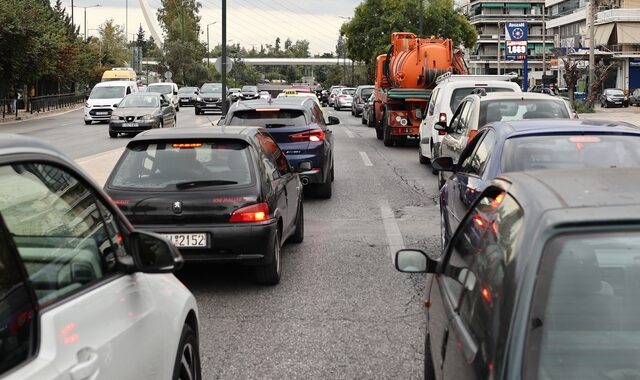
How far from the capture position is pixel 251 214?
25.3 ft

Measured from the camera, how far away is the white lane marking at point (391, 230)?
32.9 ft

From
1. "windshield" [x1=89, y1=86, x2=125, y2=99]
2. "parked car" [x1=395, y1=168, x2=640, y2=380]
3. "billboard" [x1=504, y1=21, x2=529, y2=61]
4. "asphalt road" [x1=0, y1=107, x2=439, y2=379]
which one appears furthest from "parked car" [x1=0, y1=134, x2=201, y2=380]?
"billboard" [x1=504, y1=21, x2=529, y2=61]

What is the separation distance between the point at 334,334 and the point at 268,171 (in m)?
2.43

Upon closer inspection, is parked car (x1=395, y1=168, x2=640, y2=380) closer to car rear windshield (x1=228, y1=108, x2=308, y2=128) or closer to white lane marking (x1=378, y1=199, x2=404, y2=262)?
white lane marking (x1=378, y1=199, x2=404, y2=262)

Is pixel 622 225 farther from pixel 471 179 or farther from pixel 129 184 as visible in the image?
pixel 129 184

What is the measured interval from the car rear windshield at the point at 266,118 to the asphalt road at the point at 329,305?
1.37m

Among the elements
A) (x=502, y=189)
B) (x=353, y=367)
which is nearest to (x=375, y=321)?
(x=353, y=367)

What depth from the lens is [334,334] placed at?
650 centimetres

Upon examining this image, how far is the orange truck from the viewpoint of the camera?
24.6 m

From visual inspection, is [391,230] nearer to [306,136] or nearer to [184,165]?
[306,136]

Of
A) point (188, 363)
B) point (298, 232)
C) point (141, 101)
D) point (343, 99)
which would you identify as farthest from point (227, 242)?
point (343, 99)

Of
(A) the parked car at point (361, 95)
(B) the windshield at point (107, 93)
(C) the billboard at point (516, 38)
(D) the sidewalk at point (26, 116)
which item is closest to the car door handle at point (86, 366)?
(B) the windshield at point (107, 93)

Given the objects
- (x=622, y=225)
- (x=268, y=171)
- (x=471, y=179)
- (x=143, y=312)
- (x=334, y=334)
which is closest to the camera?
(x=622, y=225)

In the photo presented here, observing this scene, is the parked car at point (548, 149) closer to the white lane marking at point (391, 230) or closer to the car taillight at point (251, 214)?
the car taillight at point (251, 214)
